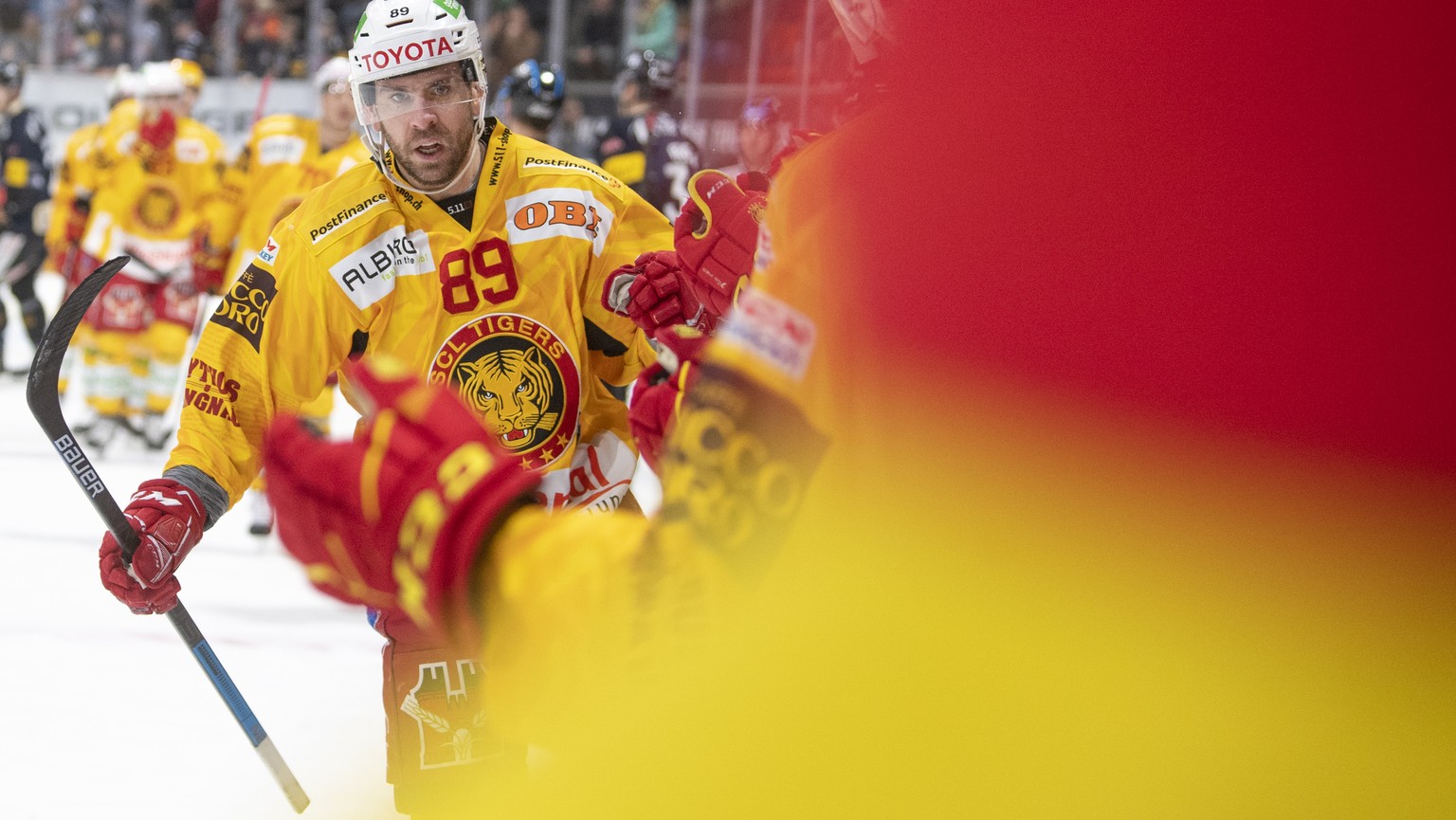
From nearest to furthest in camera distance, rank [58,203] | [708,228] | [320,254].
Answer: [708,228] → [320,254] → [58,203]

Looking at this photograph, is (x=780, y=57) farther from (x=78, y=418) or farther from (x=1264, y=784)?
(x=78, y=418)

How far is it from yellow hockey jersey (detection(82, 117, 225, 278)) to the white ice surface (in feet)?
6.55

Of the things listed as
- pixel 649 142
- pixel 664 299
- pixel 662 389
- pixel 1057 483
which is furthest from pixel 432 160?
pixel 649 142

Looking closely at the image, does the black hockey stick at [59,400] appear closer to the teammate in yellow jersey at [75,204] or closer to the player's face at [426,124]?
the player's face at [426,124]

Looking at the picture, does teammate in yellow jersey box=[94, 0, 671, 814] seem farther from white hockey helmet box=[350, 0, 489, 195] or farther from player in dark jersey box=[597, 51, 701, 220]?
player in dark jersey box=[597, 51, 701, 220]

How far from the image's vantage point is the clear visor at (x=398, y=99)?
104 inches

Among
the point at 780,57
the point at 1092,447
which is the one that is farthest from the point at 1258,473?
the point at 780,57

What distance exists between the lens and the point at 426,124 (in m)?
2.61

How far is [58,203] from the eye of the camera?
329 inches

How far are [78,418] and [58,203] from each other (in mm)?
1245

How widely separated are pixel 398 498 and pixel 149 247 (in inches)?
296

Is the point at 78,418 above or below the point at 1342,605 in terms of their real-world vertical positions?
below

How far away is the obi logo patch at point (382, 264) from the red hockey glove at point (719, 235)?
2.51 feet

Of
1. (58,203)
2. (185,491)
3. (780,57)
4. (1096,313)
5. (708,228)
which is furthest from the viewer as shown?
(58,203)
